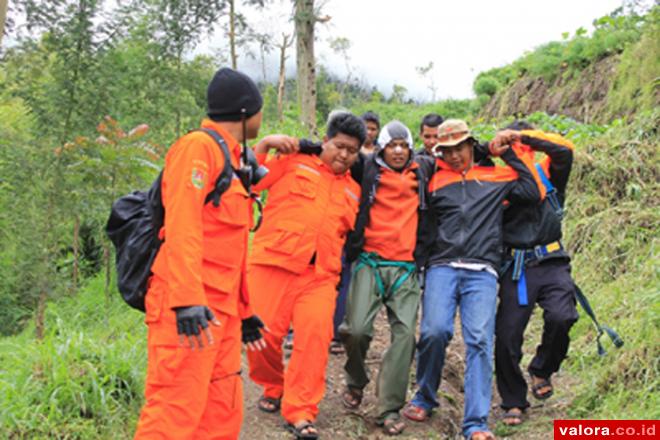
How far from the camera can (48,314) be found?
781 centimetres

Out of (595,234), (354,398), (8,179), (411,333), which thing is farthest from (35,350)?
(595,234)

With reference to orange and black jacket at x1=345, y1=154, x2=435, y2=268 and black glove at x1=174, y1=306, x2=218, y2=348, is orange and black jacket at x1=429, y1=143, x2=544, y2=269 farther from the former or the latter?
black glove at x1=174, y1=306, x2=218, y2=348

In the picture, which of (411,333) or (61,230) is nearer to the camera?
(411,333)

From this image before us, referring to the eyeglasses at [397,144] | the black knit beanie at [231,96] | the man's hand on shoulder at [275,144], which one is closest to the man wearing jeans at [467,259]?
the eyeglasses at [397,144]

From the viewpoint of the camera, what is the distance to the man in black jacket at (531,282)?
4.35 meters

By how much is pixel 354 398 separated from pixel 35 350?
7.54 ft

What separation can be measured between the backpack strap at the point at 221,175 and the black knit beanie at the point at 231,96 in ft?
0.54

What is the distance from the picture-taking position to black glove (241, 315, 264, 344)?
327cm

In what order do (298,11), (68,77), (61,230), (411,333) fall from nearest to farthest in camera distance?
(411,333) → (68,77) → (61,230) → (298,11)

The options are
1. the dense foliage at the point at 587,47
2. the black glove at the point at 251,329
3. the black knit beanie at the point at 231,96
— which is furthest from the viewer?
the dense foliage at the point at 587,47

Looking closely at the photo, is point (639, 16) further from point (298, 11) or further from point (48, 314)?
point (48, 314)

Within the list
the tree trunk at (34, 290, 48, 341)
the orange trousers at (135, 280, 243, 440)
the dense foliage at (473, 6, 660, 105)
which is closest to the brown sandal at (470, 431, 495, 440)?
the orange trousers at (135, 280, 243, 440)

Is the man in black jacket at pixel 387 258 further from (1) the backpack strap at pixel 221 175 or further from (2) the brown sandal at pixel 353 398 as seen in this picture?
(1) the backpack strap at pixel 221 175

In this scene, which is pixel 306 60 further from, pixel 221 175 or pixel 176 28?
pixel 221 175
